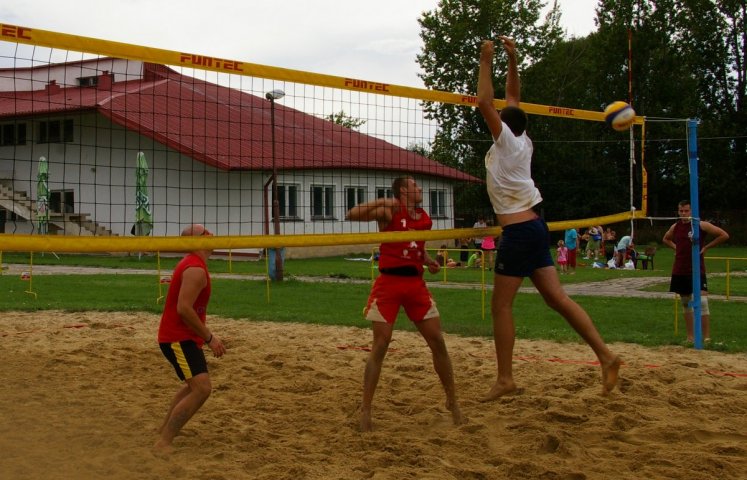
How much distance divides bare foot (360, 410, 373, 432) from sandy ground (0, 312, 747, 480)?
0.07 metres

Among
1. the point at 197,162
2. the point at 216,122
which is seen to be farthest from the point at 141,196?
the point at 216,122

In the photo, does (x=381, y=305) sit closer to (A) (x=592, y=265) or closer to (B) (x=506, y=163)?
(B) (x=506, y=163)

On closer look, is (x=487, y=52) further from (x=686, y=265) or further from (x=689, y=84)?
(x=689, y=84)

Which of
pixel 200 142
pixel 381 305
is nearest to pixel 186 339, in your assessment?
pixel 381 305

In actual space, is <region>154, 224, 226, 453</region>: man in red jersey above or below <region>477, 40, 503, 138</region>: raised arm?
below

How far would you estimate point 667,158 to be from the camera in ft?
128

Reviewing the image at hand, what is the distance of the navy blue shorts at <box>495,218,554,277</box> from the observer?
5.52 metres

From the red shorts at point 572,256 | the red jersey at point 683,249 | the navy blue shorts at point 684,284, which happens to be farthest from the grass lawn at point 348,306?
the red shorts at point 572,256

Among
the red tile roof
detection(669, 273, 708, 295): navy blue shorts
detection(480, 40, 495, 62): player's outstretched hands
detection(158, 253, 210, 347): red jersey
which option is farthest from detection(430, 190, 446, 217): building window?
detection(158, 253, 210, 347): red jersey

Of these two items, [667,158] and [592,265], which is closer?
[592,265]

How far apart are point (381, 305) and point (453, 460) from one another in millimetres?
1157

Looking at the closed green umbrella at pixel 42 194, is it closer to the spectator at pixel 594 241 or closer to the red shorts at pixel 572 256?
the red shorts at pixel 572 256

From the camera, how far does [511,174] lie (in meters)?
5.54

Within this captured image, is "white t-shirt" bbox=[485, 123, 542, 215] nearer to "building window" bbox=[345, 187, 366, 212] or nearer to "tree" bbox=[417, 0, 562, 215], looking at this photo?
"building window" bbox=[345, 187, 366, 212]
